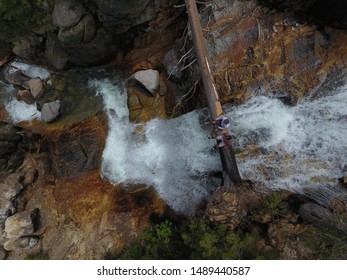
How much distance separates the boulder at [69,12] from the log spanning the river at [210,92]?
3325 mm

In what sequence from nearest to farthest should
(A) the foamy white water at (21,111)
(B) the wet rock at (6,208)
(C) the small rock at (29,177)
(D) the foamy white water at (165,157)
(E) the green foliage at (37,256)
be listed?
(E) the green foliage at (37,256) → (D) the foamy white water at (165,157) → (B) the wet rock at (6,208) → (C) the small rock at (29,177) → (A) the foamy white water at (21,111)

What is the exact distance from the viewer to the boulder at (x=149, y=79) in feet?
31.3

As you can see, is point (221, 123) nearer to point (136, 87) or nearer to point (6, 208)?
point (136, 87)

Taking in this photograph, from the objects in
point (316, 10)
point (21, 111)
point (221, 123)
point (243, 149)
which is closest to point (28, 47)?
point (21, 111)

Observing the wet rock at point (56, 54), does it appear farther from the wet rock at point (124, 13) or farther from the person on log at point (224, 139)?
the person on log at point (224, 139)

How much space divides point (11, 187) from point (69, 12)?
19.4ft

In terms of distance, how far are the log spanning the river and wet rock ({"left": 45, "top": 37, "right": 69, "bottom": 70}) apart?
189 inches

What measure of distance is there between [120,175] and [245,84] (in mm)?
4616

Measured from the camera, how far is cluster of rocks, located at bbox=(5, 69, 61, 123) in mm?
10141

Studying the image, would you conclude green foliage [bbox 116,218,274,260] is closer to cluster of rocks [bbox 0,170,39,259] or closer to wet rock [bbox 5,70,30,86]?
cluster of rocks [bbox 0,170,39,259]

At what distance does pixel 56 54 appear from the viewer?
10.5 m

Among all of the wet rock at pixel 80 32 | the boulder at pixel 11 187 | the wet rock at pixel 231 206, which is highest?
the wet rock at pixel 80 32

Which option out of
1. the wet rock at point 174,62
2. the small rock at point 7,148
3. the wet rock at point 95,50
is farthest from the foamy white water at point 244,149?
the small rock at point 7,148

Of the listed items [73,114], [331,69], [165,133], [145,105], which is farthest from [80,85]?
[331,69]
